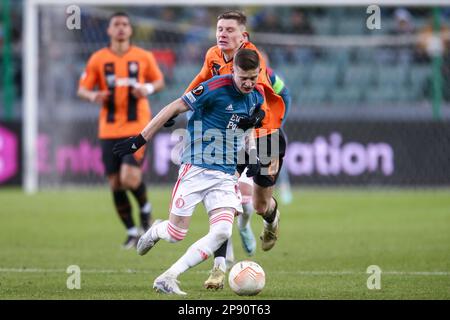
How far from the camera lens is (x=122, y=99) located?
1155 centimetres

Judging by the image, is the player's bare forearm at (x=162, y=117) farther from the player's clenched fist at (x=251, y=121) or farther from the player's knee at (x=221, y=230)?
the player's knee at (x=221, y=230)

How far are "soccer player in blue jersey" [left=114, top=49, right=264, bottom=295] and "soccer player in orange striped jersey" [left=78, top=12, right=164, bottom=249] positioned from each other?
3.71 meters

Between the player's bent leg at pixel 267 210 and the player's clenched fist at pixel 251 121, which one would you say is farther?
the player's bent leg at pixel 267 210

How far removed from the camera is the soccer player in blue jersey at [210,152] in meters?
7.12

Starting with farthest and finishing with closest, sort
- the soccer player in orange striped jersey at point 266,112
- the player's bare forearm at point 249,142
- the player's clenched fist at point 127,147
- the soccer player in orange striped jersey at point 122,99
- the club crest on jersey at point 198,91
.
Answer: the soccer player in orange striped jersey at point 122,99
the soccer player in orange striped jersey at point 266,112
the player's bare forearm at point 249,142
the club crest on jersey at point 198,91
the player's clenched fist at point 127,147

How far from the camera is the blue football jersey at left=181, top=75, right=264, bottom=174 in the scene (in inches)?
287

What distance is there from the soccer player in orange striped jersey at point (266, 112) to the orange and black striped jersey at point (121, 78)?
3057mm

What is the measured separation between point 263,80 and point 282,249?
9.73 ft

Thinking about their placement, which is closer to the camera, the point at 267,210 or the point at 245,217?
the point at 267,210

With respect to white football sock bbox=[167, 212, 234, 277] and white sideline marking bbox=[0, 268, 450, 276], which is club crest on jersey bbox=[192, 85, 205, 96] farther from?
white sideline marking bbox=[0, 268, 450, 276]

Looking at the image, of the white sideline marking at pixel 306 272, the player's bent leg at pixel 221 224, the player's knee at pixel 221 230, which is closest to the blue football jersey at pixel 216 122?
the player's bent leg at pixel 221 224

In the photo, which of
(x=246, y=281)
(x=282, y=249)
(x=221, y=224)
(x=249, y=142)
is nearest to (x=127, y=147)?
(x=221, y=224)

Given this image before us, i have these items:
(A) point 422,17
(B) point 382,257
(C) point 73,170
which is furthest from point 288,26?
(B) point 382,257

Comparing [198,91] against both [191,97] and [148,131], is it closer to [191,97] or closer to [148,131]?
[191,97]
